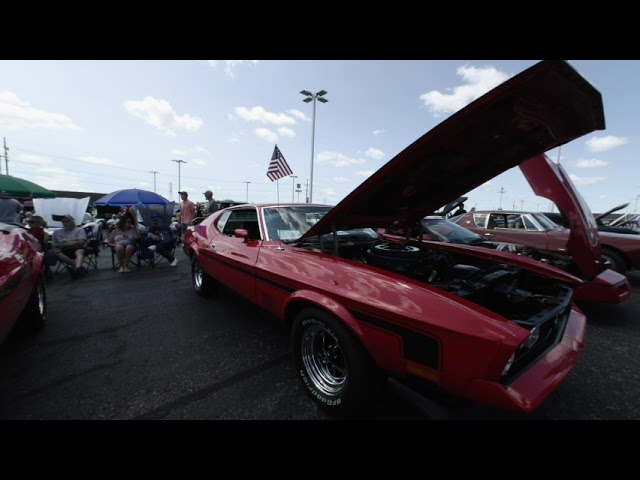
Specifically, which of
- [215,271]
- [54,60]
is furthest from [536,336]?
[54,60]

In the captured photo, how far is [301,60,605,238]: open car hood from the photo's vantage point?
1388mm

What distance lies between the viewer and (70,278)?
522 centimetres

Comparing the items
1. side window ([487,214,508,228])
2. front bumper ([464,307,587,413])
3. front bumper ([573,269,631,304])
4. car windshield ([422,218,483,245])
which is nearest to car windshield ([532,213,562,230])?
side window ([487,214,508,228])

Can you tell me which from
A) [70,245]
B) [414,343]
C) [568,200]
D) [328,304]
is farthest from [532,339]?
[70,245]

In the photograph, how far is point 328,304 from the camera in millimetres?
1681

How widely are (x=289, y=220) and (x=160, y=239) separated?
4793 mm

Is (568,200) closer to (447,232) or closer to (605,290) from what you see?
(605,290)

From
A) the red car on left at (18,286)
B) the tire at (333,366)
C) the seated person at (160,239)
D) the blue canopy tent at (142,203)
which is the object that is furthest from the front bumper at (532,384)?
the blue canopy tent at (142,203)

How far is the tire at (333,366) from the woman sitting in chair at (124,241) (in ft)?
17.7

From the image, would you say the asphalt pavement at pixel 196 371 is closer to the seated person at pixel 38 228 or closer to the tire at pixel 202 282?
the tire at pixel 202 282

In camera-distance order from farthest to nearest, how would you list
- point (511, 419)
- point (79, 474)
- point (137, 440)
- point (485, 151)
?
point (485, 151), point (511, 419), point (137, 440), point (79, 474)

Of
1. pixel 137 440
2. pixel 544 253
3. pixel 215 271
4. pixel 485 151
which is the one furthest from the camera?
pixel 544 253

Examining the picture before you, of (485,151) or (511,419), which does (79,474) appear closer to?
(511,419)

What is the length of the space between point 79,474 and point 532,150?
3263 mm
